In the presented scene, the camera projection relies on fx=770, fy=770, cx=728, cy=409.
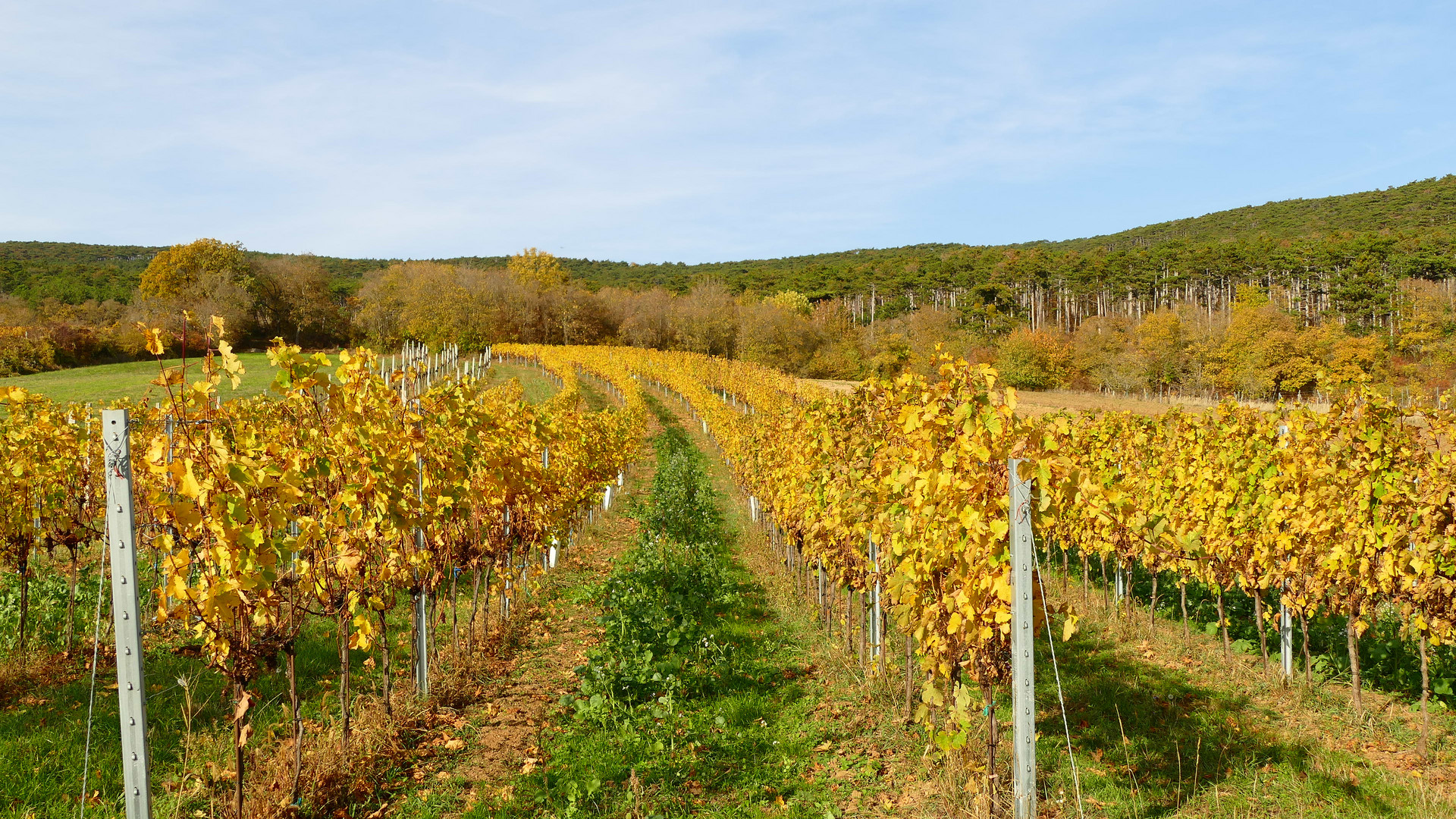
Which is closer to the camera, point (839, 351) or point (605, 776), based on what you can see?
point (605, 776)

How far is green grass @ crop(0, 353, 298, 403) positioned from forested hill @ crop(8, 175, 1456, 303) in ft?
75.4

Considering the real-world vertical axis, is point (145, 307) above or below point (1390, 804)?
above

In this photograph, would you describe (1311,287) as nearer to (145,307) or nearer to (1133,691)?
(1133,691)

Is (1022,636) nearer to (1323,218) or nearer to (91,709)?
(91,709)

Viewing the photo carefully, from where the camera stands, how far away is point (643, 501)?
53.4ft

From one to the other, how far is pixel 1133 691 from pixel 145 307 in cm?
5710

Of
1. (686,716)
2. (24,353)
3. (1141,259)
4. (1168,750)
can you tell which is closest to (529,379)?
(24,353)

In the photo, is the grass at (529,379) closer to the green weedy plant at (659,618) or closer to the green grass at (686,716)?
the green weedy plant at (659,618)

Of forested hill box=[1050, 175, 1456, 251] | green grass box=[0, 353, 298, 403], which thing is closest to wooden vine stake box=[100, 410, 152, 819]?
green grass box=[0, 353, 298, 403]

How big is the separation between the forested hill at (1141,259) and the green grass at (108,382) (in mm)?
22991

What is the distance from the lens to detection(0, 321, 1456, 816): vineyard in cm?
363

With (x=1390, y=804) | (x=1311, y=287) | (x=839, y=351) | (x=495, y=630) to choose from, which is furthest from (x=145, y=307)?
(x=1311, y=287)

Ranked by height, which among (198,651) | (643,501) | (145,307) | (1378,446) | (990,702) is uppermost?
(145,307)

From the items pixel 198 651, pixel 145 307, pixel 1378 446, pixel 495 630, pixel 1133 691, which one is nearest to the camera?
pixel 198 651
